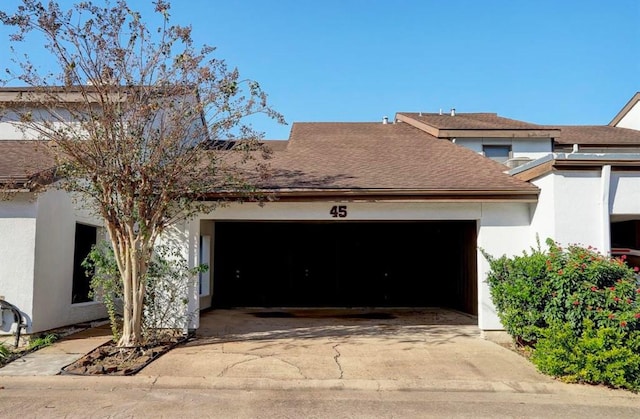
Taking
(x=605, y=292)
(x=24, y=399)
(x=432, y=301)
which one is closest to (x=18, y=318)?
(x=24, y=399)

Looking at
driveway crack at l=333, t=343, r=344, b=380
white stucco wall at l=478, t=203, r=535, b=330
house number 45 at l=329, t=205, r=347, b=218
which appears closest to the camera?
driveway crack at l=333, t=343, r=344, b=380

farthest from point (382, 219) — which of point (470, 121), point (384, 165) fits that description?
point (470, 121)

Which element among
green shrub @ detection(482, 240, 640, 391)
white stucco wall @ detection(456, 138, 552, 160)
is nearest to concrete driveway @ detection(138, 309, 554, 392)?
green shrub @ detection(482, 240, 640, 391)

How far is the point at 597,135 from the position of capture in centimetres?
2023

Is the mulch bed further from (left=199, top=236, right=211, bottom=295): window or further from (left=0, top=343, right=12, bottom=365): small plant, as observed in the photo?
(left=199, top=236, right=211, bottom=295): window

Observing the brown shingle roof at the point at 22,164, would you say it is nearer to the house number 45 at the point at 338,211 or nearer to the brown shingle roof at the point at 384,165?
the brown shingle roof at the point at 384,165

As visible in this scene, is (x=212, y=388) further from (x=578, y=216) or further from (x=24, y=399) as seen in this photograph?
(x=578, y=216)

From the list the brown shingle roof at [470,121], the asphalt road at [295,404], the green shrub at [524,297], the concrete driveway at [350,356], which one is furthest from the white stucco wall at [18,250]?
the brown shingle roof at [470,121]

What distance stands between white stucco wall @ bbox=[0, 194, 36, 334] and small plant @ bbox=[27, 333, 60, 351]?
0.42 metres

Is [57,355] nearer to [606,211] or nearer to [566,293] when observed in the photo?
[566,293]

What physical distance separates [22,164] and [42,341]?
145 inches

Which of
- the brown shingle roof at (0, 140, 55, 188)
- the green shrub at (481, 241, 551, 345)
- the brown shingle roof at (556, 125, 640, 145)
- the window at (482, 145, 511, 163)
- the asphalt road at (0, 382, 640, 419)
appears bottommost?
the asphalt road at (0, 382, 640, 419)

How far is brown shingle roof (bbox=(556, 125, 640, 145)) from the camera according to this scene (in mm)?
19250

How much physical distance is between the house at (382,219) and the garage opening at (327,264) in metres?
0.03
